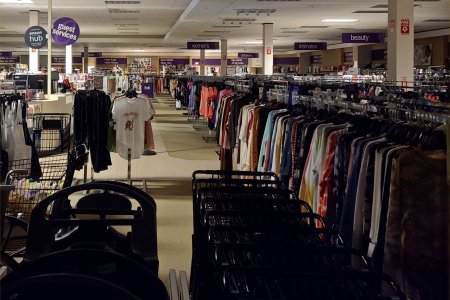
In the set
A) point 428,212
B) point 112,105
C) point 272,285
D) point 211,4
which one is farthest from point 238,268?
point 211,4

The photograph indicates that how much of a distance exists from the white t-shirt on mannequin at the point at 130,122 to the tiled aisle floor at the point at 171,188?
0.80 metres

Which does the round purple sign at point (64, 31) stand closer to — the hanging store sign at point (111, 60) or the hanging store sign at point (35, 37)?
the hanging store sign at point (35, 37)

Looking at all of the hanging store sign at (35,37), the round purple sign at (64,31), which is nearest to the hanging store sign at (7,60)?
the hanging store sign at (35,37)

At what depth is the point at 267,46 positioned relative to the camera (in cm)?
1897

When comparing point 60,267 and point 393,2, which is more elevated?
point 393,2

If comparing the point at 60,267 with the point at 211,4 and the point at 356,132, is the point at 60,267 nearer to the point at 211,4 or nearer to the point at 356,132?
the point at 356,132

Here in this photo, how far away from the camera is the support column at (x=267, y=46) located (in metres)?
18.6

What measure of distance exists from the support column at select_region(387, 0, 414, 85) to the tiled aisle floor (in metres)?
3.60

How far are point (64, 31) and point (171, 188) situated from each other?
627cm

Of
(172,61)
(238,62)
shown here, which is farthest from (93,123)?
(172,61)

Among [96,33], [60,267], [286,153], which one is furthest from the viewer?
[96,33]

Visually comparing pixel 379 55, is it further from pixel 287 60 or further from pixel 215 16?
pixel 215 16

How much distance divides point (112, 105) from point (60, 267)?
22.0 ft

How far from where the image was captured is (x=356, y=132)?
3889mm
